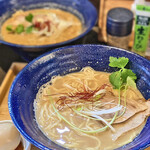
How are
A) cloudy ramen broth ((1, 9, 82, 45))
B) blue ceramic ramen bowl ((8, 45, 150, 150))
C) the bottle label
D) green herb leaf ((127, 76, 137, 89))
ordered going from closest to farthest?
blue ceramic ramen bowl ((8, 45, 150, 150)) → green herb leaf ((127, 76, 137, 89)) → the bottle label → cloudy ramen broth ((1, 9, 82, 45))

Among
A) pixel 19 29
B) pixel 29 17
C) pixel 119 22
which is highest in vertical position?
pixel 119 22

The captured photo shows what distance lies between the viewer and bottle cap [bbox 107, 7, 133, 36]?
225cm

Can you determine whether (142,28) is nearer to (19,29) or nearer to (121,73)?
(121,73)

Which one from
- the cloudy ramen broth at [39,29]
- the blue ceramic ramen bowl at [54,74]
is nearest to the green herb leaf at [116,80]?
the blue ceramic ramen bowl at [54,74]

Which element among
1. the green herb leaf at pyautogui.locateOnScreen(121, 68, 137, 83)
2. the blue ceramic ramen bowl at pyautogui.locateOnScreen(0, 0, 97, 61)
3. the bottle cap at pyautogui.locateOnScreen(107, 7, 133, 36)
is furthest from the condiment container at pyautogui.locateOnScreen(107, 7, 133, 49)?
the green herb leaf at pyautogui.locateOnScreen(121, 68, 137, 83)

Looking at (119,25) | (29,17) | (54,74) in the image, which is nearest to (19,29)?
(29,17)

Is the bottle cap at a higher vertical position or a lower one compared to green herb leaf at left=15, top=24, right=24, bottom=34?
higher

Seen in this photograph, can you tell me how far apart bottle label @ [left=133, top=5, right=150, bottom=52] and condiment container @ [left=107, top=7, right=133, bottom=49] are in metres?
0.07

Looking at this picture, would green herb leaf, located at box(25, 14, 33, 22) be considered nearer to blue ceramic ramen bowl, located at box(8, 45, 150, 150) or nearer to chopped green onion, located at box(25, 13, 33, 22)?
chopped green onion, located at box(25, 13, 33, 22)

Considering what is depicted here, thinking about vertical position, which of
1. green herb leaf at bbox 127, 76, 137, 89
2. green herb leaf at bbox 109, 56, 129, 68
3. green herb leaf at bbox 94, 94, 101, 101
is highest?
green herb leaf at bbox 109, 56, 129, 68

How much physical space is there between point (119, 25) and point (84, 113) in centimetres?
103

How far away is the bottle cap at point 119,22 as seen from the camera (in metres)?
2.25

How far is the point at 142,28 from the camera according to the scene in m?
2.30

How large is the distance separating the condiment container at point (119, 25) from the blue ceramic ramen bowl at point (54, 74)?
0.52 meters
